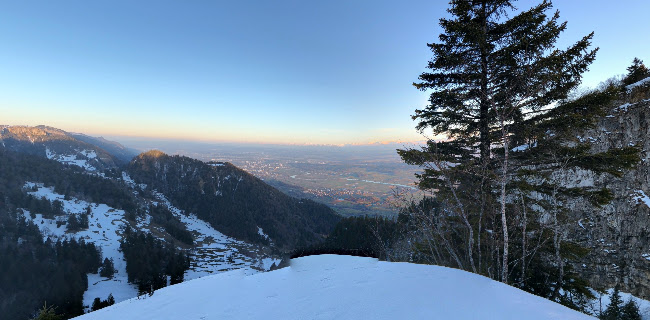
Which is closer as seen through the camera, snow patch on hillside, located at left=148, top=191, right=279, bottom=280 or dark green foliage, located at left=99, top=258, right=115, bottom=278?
dark green foliage, located at left=99, top=258, right=115, bottom=278

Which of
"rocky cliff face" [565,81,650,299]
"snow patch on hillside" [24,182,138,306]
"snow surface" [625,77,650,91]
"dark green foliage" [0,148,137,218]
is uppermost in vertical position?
"snow surface" [625,77,650,91]

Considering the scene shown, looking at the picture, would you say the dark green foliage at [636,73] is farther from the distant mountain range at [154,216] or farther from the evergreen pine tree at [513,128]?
the distant mountain range at [154,216]

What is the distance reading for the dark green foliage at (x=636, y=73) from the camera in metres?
20.6

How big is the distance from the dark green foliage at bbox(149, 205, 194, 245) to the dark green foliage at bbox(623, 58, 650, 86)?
136906 millimetres

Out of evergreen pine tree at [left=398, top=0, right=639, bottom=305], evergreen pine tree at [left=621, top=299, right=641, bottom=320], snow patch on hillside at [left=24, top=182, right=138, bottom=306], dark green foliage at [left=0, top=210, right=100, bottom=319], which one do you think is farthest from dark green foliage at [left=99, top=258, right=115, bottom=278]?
evergreen pine tree at [left=621, top=299, right=641, bottom=320]

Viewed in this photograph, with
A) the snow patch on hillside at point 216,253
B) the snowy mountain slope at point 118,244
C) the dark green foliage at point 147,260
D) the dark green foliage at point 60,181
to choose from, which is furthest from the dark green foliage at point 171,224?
the dark green foliage at point 147,260

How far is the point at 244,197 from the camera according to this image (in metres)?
167

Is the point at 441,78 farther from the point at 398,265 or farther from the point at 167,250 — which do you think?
the point at 167,250

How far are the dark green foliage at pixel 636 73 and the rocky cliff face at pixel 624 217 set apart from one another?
3.25m

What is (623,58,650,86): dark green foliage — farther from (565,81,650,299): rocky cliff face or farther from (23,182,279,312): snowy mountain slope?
(23,182,279,312): snowy mountain slope

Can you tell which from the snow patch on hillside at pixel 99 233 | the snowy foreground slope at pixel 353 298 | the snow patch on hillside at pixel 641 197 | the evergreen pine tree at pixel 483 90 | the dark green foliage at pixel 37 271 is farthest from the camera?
the snow patch on hillside at pixel 99 233

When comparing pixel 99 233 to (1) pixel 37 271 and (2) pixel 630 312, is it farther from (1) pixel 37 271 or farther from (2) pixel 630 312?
(2) pixel 630 312

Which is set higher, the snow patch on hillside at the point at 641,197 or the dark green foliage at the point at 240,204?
the snow patch on hillside at the point at 641,197

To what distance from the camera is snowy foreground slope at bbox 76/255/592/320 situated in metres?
4.29
